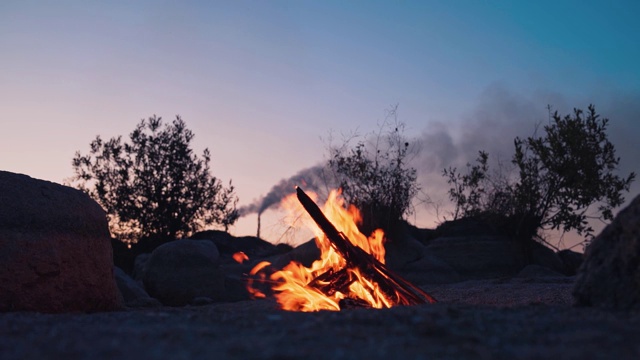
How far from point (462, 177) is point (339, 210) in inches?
443

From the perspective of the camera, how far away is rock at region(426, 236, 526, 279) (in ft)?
48.0

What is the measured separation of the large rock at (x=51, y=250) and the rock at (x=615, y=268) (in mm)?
4712

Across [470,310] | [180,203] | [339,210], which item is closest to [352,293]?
[339,210]

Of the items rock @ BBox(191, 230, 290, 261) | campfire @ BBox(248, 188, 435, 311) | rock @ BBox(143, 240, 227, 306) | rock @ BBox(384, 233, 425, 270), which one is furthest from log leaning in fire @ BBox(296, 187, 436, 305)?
rock @ BBox(191, 230, 290, 261)

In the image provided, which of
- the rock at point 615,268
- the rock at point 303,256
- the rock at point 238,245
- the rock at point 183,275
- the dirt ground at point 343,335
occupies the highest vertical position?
the rock at point 238,245

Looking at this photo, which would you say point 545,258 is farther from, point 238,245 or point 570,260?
point 238,245

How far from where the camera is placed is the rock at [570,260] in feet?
53.0

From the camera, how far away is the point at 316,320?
378 centimetres

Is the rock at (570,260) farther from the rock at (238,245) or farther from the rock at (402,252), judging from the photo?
the rock at (238,245)

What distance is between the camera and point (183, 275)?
12.2 meters

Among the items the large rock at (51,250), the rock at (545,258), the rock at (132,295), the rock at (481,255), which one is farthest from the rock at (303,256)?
the large rock at (51,250)

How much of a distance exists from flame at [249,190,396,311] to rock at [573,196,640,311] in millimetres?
2439

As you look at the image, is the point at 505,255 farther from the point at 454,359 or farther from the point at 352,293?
the point at 454,359

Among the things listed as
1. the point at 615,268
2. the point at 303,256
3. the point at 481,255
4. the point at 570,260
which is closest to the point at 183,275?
the point at 303,256
